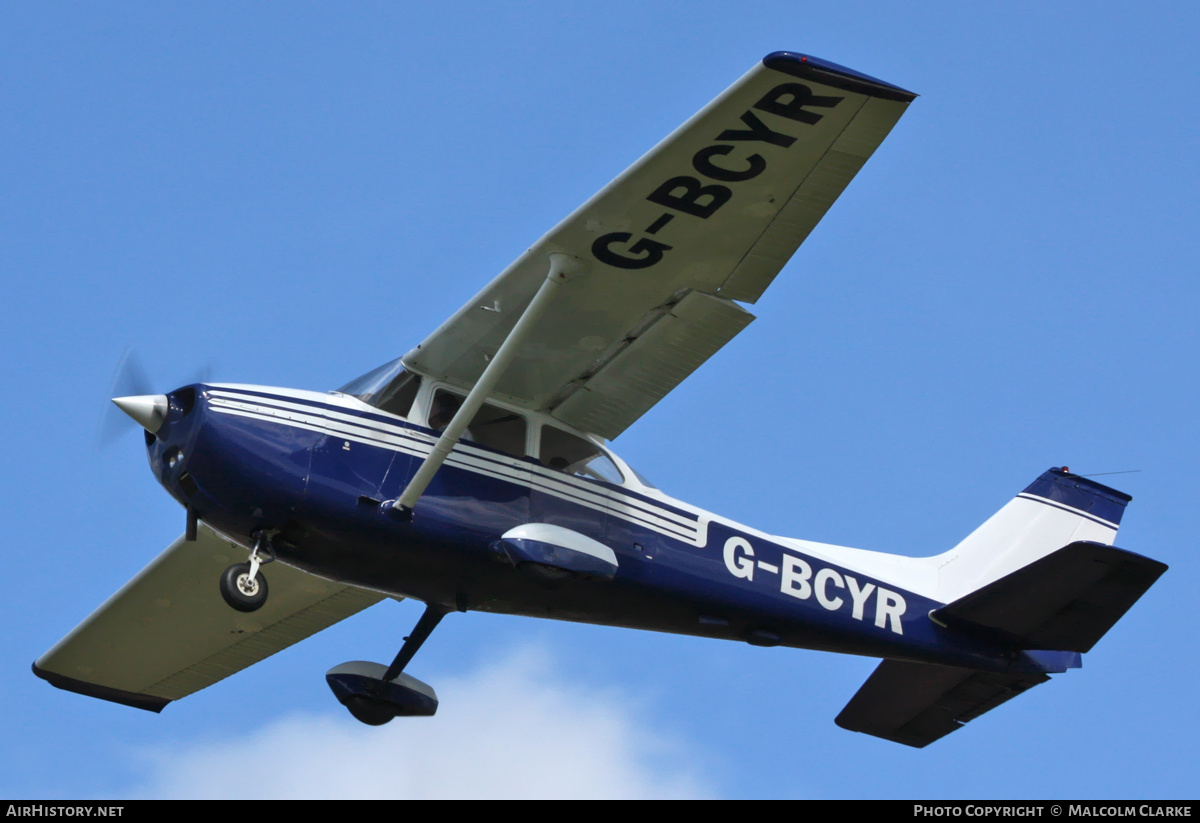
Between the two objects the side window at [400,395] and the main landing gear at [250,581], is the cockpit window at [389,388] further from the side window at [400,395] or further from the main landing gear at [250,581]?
the main landing gear at [250,581]

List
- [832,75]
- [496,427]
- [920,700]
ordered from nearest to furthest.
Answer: [832,75] < [496,427] < [920,700]

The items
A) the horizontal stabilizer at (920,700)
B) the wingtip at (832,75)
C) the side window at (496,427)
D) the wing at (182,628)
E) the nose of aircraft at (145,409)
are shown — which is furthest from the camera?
the wing at (182,628)

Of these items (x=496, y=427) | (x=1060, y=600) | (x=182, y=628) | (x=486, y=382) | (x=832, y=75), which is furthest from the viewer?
(x=182, y=628)

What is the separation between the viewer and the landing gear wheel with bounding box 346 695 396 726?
489 inches

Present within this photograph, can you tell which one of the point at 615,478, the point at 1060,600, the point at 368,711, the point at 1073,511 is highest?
the point at 1073,511

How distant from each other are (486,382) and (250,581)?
2115mm

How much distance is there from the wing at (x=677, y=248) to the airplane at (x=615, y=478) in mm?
16

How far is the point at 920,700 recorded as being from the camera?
13.3 meters

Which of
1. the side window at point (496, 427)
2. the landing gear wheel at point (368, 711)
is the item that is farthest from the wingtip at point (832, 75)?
the landing gear wheel at point (368, 711)

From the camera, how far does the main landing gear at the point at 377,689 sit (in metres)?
12.4

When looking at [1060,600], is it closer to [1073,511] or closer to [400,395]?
[1073,511]

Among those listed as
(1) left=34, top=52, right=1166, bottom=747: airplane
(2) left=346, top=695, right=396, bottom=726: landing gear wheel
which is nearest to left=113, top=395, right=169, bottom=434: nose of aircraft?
(1) left=34, top=52, right=1166, bottom=747: airplane

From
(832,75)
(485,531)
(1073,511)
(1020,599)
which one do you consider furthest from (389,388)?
(1073,511)
